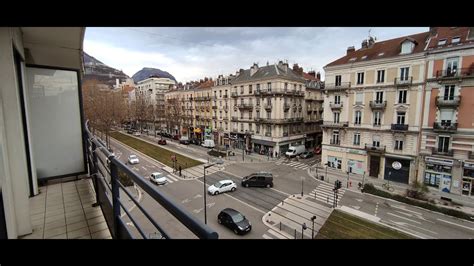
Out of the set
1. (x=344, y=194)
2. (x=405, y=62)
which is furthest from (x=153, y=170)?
(x=405, y=62)

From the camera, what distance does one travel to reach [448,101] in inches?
411

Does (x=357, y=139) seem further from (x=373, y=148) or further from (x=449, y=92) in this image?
(x=449, y=92)

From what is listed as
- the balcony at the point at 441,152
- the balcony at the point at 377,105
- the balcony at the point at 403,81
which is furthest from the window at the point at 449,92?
the balcony at the point at 441,152

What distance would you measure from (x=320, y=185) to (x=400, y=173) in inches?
186

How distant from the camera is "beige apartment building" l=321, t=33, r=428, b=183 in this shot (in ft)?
37.4

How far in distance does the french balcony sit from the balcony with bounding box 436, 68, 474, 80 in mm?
2224

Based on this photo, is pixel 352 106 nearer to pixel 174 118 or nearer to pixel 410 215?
pixel 410 215

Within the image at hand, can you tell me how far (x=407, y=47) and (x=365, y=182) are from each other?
7438 millimetres

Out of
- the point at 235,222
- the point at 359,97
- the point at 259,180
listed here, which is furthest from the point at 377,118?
the point at 235,222

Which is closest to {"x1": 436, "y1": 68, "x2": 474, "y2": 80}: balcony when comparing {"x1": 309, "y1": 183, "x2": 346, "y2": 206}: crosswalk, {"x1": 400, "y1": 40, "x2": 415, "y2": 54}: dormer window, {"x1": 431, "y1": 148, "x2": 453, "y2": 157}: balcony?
{"x1": 400, "y1": 40, "x2": 415, "y2": 54}: dormer window

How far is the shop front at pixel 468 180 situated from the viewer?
10.1 metres

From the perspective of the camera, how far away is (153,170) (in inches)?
546

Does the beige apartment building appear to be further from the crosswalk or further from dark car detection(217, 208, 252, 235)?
dark car detection(217, 208, 252, 235)

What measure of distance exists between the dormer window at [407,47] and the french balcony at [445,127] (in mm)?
3922
